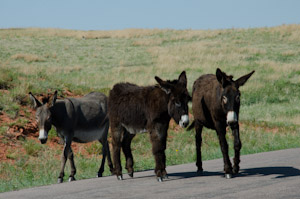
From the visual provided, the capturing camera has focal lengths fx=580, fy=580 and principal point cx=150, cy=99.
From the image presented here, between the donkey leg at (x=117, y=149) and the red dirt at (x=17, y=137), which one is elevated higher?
the donkey leg at (x=117, y=149)

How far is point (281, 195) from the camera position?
8.20 meters

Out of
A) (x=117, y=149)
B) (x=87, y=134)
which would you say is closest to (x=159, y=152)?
(x=117, y=149)

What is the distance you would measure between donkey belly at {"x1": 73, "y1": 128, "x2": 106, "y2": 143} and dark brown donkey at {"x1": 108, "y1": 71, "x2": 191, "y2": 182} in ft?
6.00

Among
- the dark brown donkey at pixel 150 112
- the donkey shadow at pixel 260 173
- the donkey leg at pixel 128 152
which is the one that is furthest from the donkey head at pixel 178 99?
the donkey leg at pixel 128 152

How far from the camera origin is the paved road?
874 cm

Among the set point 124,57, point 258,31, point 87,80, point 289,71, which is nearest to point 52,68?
point 87,80

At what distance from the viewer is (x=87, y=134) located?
13945 millimetres

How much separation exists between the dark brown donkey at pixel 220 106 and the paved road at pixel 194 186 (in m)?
0.54

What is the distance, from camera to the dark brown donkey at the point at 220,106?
34.3ft

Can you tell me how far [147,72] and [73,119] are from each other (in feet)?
113

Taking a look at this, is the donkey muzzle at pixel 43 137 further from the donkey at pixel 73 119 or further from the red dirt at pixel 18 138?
the red dirt at pixel 18 138

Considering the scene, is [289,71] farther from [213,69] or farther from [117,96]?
[117,96]

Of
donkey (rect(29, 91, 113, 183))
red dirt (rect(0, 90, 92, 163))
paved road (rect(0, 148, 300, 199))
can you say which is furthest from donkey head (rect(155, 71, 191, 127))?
red dirt (rect(0, 90, 92, 163))

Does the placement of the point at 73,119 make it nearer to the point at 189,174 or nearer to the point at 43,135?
the point at 43,135
